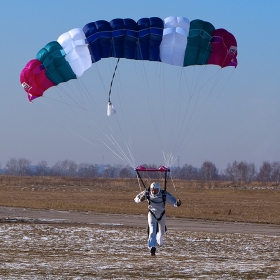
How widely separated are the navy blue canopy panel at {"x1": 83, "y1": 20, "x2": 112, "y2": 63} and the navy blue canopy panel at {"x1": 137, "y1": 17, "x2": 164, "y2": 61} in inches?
34.1

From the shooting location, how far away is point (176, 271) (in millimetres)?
11734

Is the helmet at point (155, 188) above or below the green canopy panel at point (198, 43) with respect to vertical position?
below

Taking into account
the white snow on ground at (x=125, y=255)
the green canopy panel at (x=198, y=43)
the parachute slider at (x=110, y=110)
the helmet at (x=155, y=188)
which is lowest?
the white snow on ground at (x=125, y=255)

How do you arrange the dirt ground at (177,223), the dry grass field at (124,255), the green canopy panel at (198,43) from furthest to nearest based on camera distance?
1. the dirt ground at (177,223)
2. the green canopy panel at (198,43)
3. the dry grass field at (124,255)

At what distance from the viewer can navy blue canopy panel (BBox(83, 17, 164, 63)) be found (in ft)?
55.6

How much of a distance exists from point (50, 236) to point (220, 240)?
210 inches

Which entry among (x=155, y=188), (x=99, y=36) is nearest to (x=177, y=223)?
(x=99, y=36)

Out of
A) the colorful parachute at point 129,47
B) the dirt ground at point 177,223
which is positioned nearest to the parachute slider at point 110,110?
the colorful parachute at point 129,47

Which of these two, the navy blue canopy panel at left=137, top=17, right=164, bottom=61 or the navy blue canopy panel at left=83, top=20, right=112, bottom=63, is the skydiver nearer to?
the navy blue canopy panel at left=137, top=17, right=164, bottom=61

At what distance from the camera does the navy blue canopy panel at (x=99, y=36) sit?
1697 centimetres

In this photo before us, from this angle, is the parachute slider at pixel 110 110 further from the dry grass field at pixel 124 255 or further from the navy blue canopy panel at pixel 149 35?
the dry grass field at pixel 124 255

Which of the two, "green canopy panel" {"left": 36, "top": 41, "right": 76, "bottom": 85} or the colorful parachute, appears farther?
"green canopy panel" {"left": 36, "top": 41, "right": 76, "bottom": 85}

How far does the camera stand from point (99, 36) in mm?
17000

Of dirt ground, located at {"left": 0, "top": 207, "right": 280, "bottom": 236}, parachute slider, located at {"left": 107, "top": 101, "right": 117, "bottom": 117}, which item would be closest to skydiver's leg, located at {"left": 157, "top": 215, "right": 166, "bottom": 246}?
parachute slider, located at {"left": 107, "top": 101, "right": 117, "bottom": 117}
